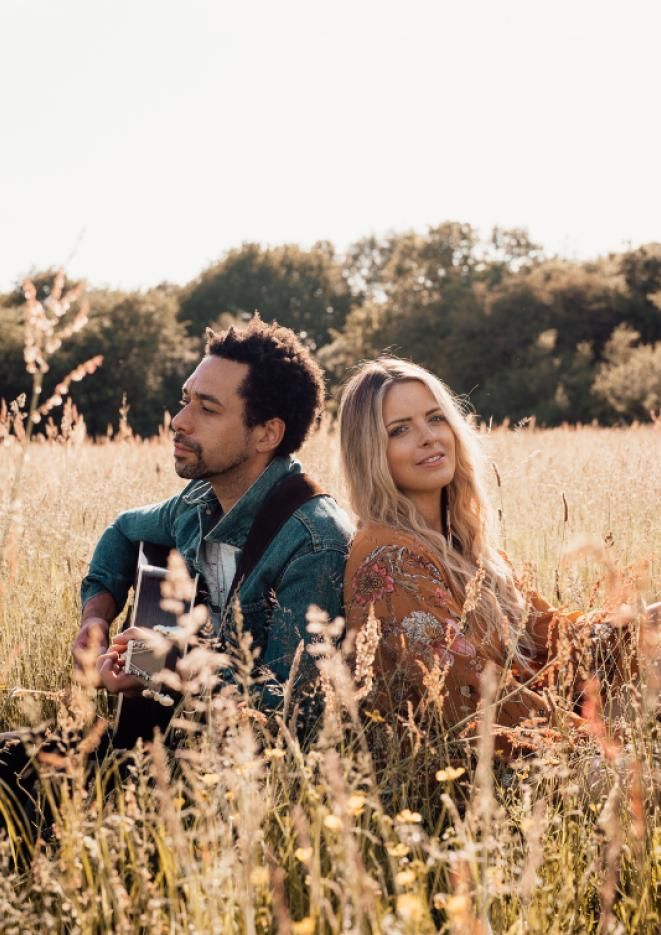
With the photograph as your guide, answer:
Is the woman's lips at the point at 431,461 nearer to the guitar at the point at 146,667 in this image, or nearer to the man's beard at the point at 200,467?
the man's beard at the point at 200,467

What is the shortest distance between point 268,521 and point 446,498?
0.73m

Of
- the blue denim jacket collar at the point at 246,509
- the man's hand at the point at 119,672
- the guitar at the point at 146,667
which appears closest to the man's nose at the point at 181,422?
the blue denim jacket collar at the point at 246,509

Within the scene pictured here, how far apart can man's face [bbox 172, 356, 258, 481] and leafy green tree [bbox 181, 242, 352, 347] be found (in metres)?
39.6

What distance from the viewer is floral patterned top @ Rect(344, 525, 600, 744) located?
2.36m

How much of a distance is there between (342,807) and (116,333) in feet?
104

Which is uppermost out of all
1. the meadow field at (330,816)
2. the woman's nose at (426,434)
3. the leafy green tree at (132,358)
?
the leafy green tree at (132,358)

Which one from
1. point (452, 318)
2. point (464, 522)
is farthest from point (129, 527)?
point (452, 318)

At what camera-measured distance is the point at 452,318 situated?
30609 mm

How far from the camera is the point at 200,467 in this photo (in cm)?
304

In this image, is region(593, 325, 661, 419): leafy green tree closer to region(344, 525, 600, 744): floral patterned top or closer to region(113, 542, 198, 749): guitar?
region(344, 525, 600, 744): floral patterned top

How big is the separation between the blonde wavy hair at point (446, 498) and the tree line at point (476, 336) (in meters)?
19.4

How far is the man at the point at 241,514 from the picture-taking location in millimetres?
2648

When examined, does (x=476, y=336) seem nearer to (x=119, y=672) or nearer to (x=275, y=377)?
(x=275, y=377)

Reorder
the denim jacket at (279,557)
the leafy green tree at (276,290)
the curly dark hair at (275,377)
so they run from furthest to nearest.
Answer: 1. the leafy green tree at (276,290)
2. the curly dark hair at (275,377)
3. the denim jacket at (279,557)
